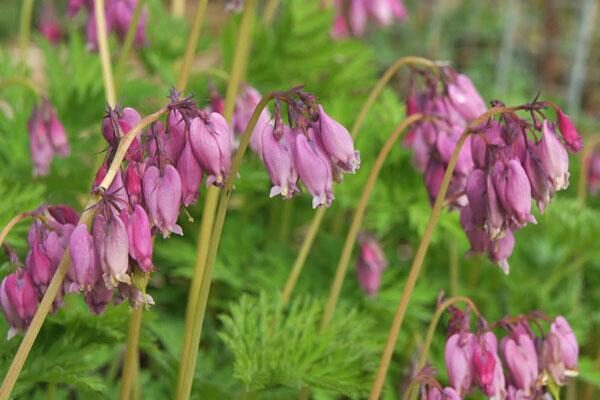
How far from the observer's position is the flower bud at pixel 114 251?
183 cm

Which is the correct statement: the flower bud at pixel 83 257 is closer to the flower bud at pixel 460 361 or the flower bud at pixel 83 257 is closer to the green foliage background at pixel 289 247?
the green foliage background at pixel 289 247

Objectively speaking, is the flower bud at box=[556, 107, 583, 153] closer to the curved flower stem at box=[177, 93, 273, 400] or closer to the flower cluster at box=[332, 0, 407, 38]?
the curved flower stem at box=[177, 93, 273, 400]

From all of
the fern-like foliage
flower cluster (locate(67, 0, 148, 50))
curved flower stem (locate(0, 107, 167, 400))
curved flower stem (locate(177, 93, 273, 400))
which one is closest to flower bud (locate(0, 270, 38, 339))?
curved flower stem (locate(0, 107, 167, 400))

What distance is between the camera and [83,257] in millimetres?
1842

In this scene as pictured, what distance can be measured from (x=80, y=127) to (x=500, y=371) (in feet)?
6.32

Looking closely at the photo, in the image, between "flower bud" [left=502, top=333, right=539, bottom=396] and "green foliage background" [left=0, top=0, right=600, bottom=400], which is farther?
"green foliage background" [left=0, top=0, right=600, bottom=400]

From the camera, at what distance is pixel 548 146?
2.10 m

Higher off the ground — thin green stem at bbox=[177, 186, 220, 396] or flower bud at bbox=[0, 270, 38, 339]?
thin green stem at bbox=[177, 186, 220, 396]

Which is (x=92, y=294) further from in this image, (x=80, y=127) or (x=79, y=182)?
(x=80, y=127)

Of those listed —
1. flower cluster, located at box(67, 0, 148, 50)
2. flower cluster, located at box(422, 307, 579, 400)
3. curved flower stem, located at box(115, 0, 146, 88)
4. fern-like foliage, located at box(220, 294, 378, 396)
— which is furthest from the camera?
flower cluster, located at box(67, 0, 148, 50)

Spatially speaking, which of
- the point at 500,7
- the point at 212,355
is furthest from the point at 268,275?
the point at 500,7

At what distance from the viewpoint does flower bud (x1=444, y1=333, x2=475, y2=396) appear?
229 centimetres

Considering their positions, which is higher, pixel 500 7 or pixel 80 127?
pixel 500 7

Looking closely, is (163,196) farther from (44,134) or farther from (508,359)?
(44,134)
